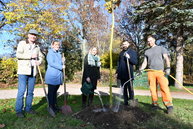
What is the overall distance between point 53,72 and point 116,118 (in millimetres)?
1838

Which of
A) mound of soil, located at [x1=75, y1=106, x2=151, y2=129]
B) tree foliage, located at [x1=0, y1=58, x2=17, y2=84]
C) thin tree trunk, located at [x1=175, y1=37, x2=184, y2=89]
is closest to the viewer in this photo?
mound of soil, located at [x1=75, y1=106, x2=151, y2=129]

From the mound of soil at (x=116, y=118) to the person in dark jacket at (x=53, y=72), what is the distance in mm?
826

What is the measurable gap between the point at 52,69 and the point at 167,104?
310 centimetres

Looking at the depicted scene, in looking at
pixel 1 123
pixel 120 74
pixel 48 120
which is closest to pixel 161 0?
pixel 120 74

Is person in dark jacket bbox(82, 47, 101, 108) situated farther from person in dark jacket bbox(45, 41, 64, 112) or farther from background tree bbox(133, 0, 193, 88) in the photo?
background tree bbox(133, 0, 193, 88)

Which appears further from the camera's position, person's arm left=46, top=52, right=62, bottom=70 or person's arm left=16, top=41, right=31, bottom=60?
person's arm left=46, top=52, right=62, bottom=70

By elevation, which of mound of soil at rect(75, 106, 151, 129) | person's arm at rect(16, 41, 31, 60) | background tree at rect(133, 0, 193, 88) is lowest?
mound of soil at rect(75, 106, 151, 129)

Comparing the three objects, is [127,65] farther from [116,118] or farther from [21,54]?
[21,54]

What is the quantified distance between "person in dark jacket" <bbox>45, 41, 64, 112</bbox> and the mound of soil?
0.83 meters

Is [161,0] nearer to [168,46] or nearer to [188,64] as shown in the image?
[168,46]

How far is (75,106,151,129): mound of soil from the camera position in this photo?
11.3 ft

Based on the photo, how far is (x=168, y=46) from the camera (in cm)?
1246

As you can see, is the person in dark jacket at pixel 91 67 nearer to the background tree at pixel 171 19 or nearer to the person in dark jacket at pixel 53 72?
the person in dark jacket at pixel 53 72

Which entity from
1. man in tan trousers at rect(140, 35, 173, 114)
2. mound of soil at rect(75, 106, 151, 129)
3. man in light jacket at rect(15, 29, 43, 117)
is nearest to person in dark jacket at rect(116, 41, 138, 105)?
man in tan trousers at rect(140, 35, 173, 114)
